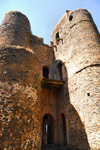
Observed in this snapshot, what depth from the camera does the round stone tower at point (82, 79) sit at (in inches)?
257

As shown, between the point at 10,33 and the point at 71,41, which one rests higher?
the point at 10,33

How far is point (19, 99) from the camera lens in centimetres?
581

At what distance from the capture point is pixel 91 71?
750 centimetres

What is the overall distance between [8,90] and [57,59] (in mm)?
6891

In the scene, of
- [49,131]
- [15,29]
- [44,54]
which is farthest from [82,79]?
[15,29]

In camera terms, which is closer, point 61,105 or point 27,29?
point 61,105

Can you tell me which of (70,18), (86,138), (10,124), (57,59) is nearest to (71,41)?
(57,59)

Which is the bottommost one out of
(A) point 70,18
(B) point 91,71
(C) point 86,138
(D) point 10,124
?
(C) point 86,138

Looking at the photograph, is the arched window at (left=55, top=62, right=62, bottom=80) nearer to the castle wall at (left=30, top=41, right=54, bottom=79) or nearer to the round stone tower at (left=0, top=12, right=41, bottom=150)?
the castle wall at (left=30, top=41, right=54, bottom=79)

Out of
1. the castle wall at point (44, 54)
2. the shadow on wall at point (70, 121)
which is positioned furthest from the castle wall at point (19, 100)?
the castle wall at point (44, 54)

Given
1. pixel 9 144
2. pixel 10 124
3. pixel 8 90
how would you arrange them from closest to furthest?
pixel 9 144, pixel 10 124, pixel 8 90

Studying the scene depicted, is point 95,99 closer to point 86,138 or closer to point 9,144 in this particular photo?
point 86,138

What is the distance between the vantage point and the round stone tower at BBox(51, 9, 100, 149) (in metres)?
6.54

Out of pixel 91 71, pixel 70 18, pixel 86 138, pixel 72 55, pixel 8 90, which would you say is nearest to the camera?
pixel 8 90
